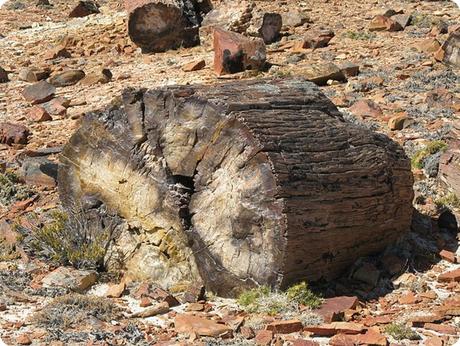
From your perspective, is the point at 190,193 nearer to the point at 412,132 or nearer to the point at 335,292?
the point at 335,292

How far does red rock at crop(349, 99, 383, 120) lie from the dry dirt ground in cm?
7

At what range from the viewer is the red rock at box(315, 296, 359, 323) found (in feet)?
16.6

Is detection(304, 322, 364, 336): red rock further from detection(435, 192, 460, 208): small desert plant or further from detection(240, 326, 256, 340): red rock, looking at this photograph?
detection(435, 192, 460, 208): small desert plant

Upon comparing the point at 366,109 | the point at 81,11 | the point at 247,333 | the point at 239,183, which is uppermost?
the point at 239,183

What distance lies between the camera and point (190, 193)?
19.0 feet

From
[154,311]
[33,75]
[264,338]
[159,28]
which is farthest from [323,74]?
[264,338]

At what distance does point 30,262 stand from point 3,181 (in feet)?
6.20

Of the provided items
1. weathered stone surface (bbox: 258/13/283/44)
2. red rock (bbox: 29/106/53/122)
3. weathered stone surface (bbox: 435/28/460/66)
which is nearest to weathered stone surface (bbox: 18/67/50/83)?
red rock (bbox: 29/106/53/122)

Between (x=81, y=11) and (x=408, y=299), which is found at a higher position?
Result: (x=408, y=299)

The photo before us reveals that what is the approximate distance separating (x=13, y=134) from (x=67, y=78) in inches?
92.7

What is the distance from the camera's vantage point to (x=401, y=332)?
4.82m

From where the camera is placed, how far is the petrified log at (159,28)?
12727 mm

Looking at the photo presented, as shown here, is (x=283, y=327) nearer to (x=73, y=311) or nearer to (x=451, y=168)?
(x=73, y=311)

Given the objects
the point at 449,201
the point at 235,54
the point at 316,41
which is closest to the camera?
the point at 449,201
